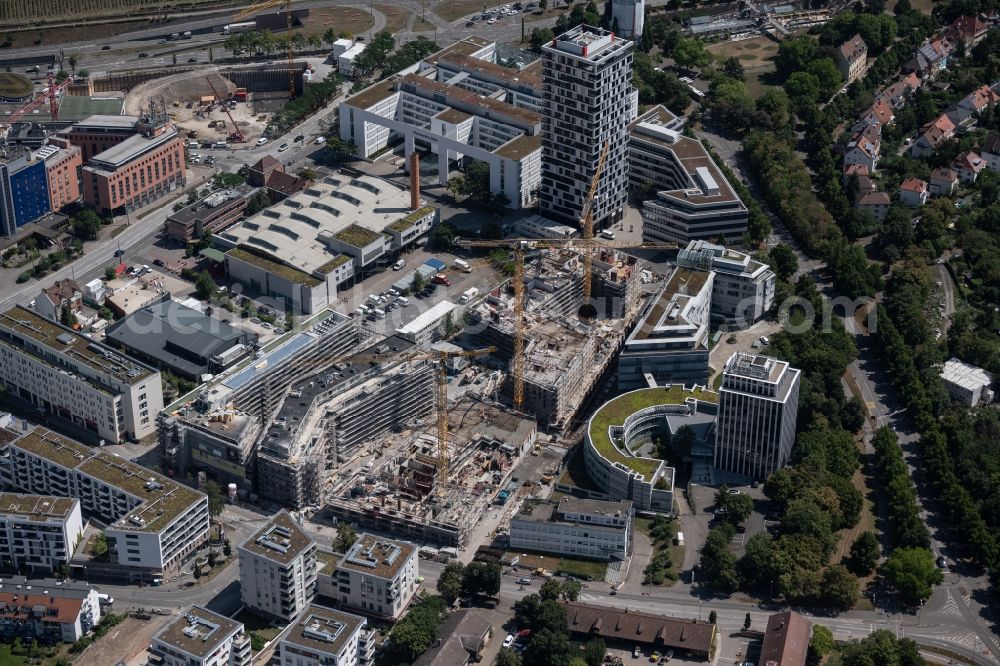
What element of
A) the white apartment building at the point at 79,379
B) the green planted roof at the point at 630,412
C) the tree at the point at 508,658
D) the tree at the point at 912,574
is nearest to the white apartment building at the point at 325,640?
the tree at the point at 508,658

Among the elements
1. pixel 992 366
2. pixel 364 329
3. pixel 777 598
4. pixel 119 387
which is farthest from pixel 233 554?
pixel 992 366

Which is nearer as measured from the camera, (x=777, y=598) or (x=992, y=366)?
(x=777, y=598)

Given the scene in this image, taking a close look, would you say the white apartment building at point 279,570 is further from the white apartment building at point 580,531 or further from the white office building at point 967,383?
the white office building at point 967,383

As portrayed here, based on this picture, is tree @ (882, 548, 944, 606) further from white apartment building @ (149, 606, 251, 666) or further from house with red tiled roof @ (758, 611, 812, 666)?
white apartment building @ (149, 606, 251, 666)

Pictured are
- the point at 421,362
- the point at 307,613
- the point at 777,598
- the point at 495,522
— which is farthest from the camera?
the point at 421,362

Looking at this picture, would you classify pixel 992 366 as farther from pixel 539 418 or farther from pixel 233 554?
pixel 233 554

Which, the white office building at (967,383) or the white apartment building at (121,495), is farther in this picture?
the white office building at (967,383)

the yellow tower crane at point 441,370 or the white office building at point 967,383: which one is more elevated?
the yellow tower crane at point 441,370
